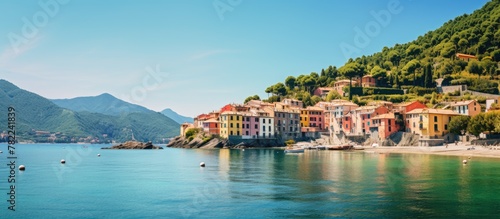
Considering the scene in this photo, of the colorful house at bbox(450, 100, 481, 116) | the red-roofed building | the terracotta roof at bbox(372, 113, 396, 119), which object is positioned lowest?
the terracotta roof at bbox(372, 113, 396, 119)

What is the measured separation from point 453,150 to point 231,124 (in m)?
49.6

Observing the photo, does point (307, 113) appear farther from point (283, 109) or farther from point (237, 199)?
point (237, 199)

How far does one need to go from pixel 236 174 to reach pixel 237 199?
14.7m

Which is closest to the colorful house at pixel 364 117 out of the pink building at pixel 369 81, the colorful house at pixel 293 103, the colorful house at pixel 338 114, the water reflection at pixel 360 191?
the colorful house at pixel 338 114

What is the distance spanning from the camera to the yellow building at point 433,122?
84000mm

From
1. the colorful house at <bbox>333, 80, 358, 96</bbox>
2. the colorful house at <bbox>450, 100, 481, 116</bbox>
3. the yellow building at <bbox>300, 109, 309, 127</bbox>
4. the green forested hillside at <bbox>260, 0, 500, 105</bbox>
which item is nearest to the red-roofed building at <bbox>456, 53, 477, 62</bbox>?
the green forested hillside at <bbox>260, 0, 500, 105</bbox>

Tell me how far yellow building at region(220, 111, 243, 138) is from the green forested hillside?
83.3ft

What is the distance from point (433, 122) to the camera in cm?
8412

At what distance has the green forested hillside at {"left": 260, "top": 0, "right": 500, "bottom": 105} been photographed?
11738cm

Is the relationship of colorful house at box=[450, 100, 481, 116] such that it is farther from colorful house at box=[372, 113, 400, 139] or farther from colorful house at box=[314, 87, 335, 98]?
colorful house at box=[314, 87, 335, 98]

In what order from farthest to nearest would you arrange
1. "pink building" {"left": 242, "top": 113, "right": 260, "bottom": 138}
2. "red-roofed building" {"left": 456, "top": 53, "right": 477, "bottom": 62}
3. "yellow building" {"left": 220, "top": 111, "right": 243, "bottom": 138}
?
"red-roofed building" {"left": 456, "top": 53, "right": 477, "bottom": 62} → "pink building" {"left": 242, "top": 113, "right": 260, "bottom": 138} → "yellow building" {"left": 220, "top": 111, "right": 243, "bottom": 138}

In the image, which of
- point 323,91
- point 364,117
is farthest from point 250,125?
point 323,91

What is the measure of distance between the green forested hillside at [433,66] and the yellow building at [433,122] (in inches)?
869

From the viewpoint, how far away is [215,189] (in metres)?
31.3
